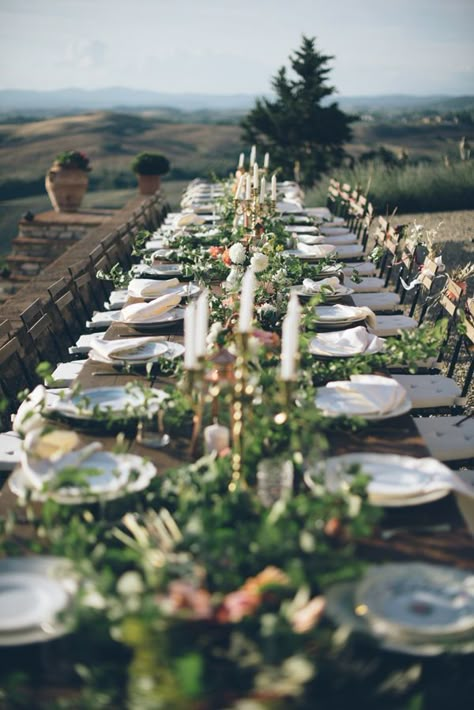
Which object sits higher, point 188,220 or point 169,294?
point 169,294

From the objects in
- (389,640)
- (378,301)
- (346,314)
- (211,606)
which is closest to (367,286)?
(378,301)

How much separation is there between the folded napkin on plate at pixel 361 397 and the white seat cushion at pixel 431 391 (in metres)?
1.13

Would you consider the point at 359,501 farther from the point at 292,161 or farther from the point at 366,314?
the point at 292,161

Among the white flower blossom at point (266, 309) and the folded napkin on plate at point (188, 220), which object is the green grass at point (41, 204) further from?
the white flower blossom at point (266, 309)

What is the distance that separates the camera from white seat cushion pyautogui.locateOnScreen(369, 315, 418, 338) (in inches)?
233

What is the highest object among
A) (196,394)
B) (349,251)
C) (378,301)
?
(196,394)

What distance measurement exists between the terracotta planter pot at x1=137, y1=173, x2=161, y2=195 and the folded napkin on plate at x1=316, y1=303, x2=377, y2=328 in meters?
9.90

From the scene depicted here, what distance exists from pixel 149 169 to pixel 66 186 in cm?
138

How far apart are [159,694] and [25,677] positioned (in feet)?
1.14

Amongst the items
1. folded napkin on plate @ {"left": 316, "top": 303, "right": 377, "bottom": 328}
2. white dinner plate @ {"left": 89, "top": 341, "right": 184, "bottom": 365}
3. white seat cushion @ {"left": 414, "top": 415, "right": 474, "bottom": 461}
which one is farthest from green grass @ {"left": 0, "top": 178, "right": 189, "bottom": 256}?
white seat cushion @ {"left": 414, "top": 415, "right": 474, "bottom": 461}

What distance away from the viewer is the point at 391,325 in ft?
20.0

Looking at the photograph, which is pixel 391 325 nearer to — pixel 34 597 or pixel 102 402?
pixel 102 402

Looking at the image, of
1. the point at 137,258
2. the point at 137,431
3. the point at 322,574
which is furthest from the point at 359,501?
the point at 137,258

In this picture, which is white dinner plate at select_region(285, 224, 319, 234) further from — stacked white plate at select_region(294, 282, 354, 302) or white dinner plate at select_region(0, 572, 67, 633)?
white dinner plate at select_region(0, 572, 67, 633)
